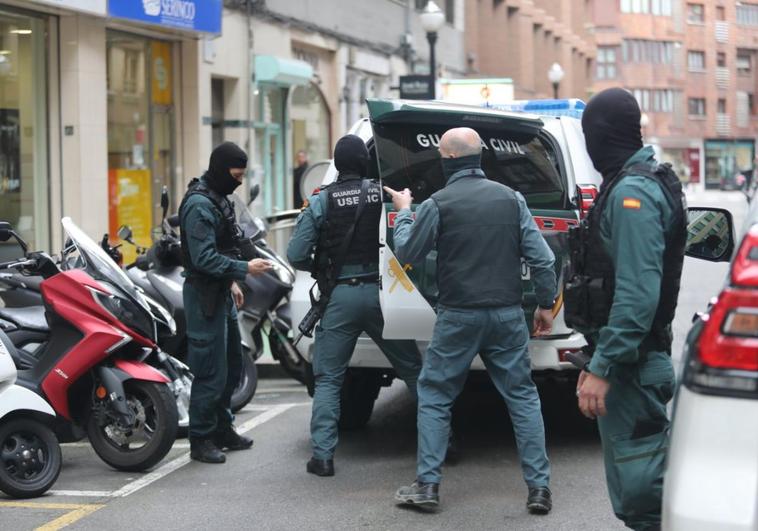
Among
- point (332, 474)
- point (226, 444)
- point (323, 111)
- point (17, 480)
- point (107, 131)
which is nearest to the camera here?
point (17, 480)

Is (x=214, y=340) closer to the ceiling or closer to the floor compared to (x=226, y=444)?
closer to the ceiling

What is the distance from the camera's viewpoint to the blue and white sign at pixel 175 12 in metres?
14.6

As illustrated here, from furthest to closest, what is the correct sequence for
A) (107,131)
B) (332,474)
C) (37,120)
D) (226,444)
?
(107,131) < (37,120) < (226,444) < (332,474)

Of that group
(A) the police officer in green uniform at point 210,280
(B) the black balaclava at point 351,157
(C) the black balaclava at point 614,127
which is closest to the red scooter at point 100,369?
(A) the police officer in green uniform at point 210,280

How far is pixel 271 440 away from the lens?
779 cm

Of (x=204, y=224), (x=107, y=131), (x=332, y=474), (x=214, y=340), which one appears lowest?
(x=332, y=474)

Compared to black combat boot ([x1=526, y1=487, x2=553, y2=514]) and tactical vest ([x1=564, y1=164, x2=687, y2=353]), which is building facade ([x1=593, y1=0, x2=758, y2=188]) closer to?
black combat boot ([x1=526, y1=487, x2=553, y2=514])

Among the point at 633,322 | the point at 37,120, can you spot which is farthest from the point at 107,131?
the point at 633,322

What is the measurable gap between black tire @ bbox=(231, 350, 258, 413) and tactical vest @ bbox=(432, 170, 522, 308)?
9.92ft

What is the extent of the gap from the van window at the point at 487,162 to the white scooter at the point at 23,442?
7.12 ft

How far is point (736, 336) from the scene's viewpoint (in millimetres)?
2961

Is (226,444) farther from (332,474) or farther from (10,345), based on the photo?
(10,345)

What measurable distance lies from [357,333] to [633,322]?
3.00 meters

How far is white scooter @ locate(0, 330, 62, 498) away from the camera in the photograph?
626 centimetres
